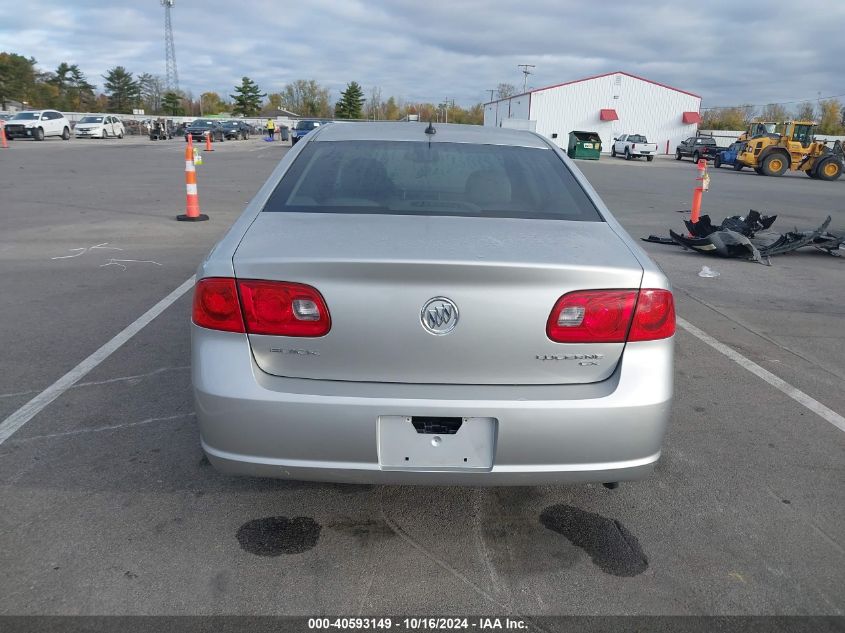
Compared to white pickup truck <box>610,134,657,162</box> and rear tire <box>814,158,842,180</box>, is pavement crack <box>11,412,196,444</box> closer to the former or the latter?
rear tire <box>814,158,842,180</box>

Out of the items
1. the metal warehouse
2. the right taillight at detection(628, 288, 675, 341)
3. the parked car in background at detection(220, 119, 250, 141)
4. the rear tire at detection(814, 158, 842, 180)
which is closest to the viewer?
the right taillight at detection(628, 288, 675, 341)

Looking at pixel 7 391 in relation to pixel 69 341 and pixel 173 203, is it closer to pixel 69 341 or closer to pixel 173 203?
pixel 69 341

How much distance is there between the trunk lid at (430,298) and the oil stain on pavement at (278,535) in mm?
779

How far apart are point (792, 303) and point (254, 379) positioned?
6.45m

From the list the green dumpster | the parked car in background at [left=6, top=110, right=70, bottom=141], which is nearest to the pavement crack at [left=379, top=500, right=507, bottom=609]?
the green dumpster

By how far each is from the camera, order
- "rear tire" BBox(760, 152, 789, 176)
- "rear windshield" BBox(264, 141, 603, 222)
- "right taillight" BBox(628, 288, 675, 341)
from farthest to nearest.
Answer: "rear tire" BBox(760, 152, 789, 176), "rear windshield" BBox(264, 141, 603, 222), "right taillight" BBox(628, 288, 675, 341)

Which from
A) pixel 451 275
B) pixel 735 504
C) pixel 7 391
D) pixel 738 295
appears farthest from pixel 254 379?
pixel 738 295

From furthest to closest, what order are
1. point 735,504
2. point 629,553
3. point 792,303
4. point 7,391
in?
point 792,303 → point 7,391 → point 735,504 → point 629,553

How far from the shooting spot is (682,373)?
4742mm

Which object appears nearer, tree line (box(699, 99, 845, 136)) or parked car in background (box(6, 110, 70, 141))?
parked car in background (box(6, 110, 70, 141))

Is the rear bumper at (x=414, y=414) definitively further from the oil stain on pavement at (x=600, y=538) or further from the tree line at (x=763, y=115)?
the tree line at (x=763, y=115)

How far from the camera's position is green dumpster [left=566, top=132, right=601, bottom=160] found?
42531mm

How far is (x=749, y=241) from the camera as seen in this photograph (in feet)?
30.4

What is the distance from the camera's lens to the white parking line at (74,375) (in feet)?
12.1
